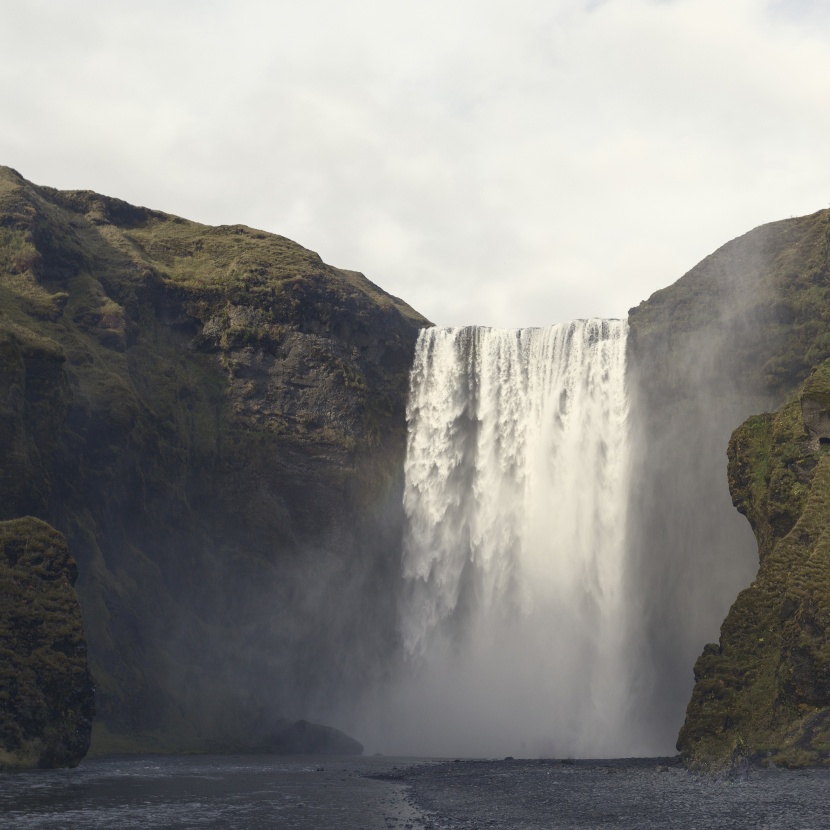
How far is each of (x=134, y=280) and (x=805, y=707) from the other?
185 ft

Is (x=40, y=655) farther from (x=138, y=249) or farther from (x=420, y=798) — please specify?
(x=138, y=249)

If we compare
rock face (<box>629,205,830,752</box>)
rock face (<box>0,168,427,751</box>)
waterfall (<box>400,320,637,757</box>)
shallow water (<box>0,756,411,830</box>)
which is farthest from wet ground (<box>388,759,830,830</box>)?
rock face (<box>0,168,427,751</box>)

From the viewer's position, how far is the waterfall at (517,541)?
64.8 meters

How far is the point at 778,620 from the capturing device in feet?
126

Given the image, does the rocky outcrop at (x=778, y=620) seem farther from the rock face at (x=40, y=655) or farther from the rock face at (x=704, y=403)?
the rock face at (x=40, y=655)

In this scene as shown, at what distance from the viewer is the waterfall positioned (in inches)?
2552

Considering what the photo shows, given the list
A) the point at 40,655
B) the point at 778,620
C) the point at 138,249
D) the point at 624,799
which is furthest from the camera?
the point at 138,249

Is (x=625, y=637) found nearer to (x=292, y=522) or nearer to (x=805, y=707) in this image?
(x=292, y=522)

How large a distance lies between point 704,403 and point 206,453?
3420 centimetres

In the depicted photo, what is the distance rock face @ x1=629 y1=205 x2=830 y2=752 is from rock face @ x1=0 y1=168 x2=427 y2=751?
19.3 m

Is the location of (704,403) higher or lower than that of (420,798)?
higher

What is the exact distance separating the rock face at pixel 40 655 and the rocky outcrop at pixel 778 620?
82.4 ft

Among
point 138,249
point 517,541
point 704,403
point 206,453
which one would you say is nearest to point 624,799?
point 704,403

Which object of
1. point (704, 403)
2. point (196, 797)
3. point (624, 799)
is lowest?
point (196, 797)
